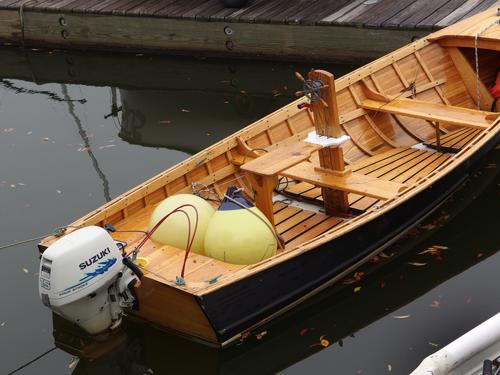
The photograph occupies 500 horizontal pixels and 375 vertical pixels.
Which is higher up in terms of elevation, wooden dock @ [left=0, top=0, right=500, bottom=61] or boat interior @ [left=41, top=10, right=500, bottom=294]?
wooden dock @ [left=0, top=0, right=500, bottom=61]

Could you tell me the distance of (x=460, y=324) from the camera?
269 inches

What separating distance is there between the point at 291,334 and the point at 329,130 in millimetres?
1738

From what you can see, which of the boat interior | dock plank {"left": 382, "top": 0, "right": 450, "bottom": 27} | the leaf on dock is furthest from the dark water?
dock plank {"left": 382, "top": 0, "right": 450, "bottom": 27}

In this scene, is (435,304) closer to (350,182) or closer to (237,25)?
(350,182)

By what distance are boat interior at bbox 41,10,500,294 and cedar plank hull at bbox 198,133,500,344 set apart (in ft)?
0.40

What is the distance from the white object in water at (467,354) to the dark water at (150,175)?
1.36m

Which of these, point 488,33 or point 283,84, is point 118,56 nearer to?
point 283,84

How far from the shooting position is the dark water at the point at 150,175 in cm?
683

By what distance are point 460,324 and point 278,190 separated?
2263 millimetres

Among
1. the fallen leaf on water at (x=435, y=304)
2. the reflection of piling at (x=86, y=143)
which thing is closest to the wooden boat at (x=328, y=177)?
the fallen leaf on water at (x=435, y=304)

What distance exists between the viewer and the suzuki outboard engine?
250 inches

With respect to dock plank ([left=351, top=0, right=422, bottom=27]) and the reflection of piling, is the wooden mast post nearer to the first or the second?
the reflection of piling

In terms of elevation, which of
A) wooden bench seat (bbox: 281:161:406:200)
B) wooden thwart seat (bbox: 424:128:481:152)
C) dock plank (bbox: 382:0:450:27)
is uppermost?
dock plank (bbox: 382:0:450:27)

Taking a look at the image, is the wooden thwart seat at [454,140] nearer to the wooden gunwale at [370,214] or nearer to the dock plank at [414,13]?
the wooden gunwale at [370,214]
